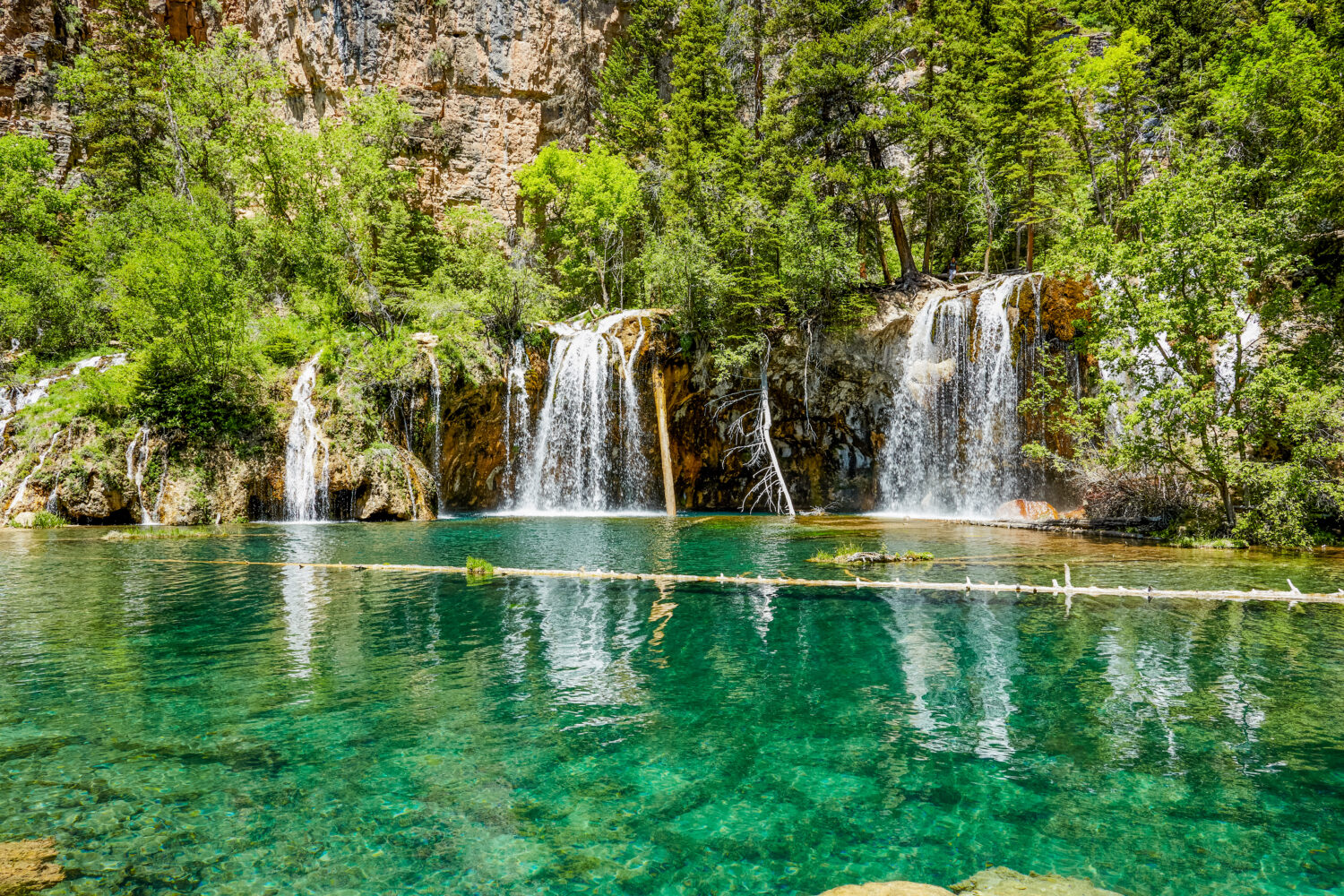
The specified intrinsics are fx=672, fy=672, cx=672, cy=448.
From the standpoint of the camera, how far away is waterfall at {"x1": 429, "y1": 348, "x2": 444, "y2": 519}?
1007 inches

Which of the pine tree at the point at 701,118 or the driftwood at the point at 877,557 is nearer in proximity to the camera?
the driftwood at the point at 877,557

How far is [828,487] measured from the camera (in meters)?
25.9

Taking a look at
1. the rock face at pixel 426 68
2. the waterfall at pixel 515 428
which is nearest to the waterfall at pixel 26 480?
the waterfall at pixel 515 428

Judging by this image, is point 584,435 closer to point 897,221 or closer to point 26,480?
point 897,221

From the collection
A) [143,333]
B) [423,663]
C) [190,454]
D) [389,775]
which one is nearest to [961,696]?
[389,775]

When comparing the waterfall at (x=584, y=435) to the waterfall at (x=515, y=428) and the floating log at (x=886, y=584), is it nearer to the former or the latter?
the waterfall at (x=515, y=428)

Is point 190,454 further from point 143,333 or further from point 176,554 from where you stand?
point 176,554

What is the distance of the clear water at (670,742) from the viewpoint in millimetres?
3521

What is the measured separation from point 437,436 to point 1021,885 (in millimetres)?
25480

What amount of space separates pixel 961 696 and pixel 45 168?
156 feet

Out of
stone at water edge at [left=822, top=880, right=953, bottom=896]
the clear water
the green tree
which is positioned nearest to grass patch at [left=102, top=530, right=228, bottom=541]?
the clear water

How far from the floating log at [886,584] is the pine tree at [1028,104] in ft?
62.1

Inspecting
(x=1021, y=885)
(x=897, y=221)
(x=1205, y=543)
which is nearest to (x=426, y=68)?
(x=897, y=221)

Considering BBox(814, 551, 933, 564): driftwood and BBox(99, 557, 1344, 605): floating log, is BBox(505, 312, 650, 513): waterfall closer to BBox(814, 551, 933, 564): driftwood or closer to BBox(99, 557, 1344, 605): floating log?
BBox(99, 557, 1344, 605): floating log
